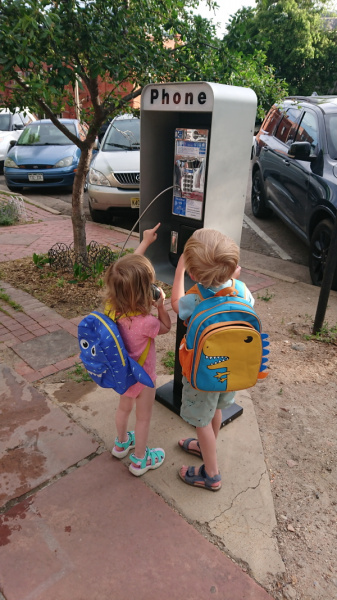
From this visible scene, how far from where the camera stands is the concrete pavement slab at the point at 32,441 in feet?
7.82

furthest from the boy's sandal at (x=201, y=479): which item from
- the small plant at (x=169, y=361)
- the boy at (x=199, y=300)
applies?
the small plant at (x=169, y=361)

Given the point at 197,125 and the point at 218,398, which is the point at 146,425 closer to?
the point at 218,398

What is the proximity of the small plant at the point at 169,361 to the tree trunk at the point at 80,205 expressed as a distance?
1.96 metres

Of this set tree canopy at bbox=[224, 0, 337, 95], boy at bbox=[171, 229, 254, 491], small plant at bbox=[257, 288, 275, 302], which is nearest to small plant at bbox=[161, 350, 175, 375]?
boy at bbox=[171, 229, 254, 491]

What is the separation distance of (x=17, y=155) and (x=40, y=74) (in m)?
6.45

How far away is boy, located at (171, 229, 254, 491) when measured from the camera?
1.95 meters

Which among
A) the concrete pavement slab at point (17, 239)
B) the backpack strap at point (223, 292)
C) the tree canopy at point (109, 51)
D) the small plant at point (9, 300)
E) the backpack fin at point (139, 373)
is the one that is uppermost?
the tree canopy at point (109, 51)

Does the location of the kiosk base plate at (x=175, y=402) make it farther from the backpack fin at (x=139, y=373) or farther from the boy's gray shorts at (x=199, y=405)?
the backpack fin at (x=139, y=373)

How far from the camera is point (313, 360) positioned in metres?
3.64

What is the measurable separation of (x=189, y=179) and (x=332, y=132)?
133 inches

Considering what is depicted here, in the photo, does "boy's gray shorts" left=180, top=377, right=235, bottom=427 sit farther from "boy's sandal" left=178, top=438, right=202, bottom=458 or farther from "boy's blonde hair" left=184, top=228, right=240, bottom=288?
"boy's blonde hair" left=184, top=228, right=240, bottom=288

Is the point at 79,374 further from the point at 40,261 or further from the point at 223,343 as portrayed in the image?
the point at 40,261

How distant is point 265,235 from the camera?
7375 mm

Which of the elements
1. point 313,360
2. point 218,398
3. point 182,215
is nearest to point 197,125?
point 182,215
